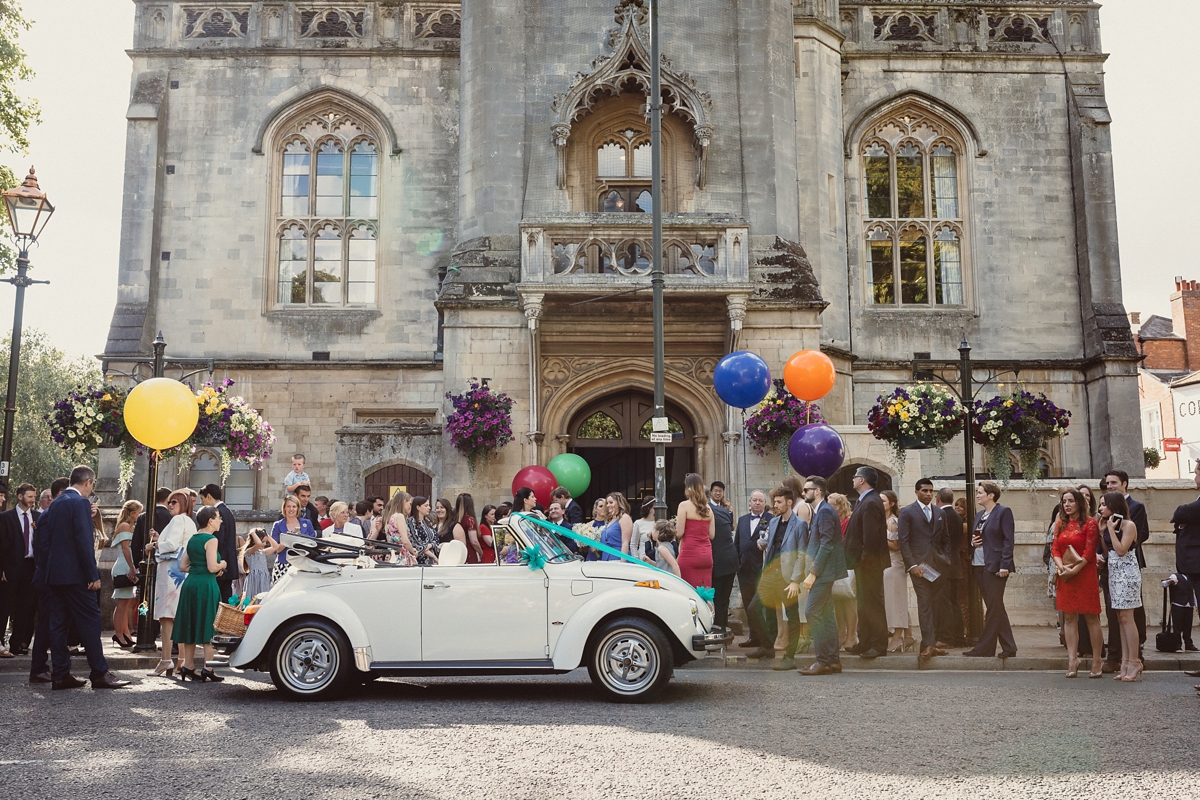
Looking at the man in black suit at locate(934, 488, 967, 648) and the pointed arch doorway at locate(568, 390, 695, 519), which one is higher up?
the pointed arch doorway at locate(568, 390, 695, 519)

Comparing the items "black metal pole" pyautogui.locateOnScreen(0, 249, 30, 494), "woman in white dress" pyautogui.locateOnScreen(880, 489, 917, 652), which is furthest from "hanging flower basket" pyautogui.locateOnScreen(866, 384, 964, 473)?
"black metal pole" pyautogui.locateOnScreen(0, 249, 30, 494)

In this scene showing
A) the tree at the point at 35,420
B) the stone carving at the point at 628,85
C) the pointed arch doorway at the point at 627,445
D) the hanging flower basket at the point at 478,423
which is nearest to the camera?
the hanging flower basket at the point at 478,423

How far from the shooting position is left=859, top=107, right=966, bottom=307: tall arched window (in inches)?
966

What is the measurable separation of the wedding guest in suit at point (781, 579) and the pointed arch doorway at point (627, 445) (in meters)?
7.38

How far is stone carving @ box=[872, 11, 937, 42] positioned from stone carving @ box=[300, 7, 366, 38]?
1181cm

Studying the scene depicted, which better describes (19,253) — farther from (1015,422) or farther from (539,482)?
(1015,422)

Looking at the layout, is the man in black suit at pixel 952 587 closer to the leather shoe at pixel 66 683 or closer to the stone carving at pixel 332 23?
the leather shoe at pixel 66 683

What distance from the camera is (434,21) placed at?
23906mm

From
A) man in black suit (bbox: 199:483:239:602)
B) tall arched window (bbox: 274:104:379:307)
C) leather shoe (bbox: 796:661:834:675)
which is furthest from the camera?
tall arched window (bbox: 274:104:379:307)

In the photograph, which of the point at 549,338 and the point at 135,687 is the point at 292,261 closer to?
the point at 549,338

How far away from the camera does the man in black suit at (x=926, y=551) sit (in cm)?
1125

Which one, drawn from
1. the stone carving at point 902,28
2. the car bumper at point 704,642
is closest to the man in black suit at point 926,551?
the car bumper at point 704,642

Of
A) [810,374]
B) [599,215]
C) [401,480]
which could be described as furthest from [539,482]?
[401,480]

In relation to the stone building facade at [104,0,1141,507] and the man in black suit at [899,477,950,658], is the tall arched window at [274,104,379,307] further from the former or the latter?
the man in black suit at [899,477,950,658]
